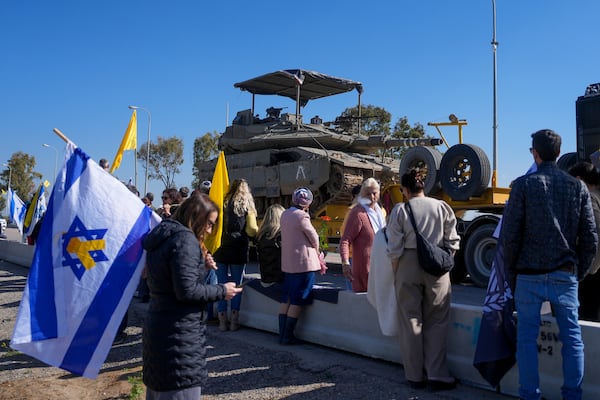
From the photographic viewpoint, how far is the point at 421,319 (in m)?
4.59

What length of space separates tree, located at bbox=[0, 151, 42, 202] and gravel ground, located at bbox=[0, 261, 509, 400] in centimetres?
7204

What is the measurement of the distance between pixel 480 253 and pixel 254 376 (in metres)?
5.88

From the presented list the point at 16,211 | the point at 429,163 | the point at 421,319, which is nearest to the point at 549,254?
the point at 421,319

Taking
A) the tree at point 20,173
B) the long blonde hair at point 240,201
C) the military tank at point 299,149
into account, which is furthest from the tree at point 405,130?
the tree at point 20,173

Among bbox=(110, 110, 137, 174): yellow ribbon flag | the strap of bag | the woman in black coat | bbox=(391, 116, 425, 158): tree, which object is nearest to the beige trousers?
the strap of bag

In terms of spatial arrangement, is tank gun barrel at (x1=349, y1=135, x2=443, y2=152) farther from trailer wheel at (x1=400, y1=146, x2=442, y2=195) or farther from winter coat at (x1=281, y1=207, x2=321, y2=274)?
winter coat at (x1=281, y1=207, x2=321, y2=274)

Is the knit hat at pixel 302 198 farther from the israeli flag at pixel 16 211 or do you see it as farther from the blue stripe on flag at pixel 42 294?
the israeli flag at pixel 16 211

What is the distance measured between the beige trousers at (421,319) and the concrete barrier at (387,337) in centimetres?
24

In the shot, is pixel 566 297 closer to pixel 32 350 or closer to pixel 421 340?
pixel 421 340

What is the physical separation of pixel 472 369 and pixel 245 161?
13.7 meters

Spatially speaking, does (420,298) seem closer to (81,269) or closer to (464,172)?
(81,269)

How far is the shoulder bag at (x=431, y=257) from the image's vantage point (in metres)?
4.40

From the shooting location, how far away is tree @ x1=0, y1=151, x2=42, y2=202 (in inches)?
2805

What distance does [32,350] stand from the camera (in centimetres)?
346
